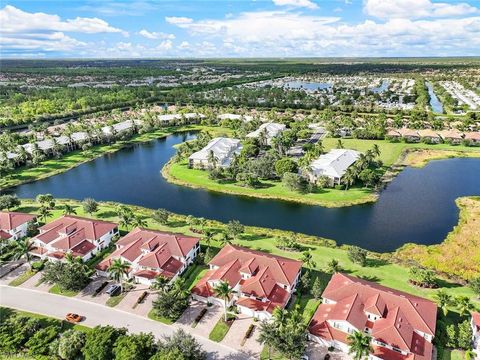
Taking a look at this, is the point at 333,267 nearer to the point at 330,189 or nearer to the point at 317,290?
the point at 317,290

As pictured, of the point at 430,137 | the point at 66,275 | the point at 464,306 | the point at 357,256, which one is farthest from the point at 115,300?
the point at 430,137

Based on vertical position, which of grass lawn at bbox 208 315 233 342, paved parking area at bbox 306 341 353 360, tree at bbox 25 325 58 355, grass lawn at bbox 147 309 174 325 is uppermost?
tree at bbox 25 325 58 355

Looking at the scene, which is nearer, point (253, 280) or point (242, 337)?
point (242, 337)

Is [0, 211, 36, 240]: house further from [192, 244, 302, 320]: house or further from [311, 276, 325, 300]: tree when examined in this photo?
[311, 276, 325, 300]: tree

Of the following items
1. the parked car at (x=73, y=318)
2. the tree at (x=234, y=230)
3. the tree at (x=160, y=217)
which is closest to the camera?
the parked car at (x=73, y=318)

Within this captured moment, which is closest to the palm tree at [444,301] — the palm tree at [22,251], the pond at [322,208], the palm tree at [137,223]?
the pond at [322,208]

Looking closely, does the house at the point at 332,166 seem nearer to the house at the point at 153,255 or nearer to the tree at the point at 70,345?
the house at the point at 153,255

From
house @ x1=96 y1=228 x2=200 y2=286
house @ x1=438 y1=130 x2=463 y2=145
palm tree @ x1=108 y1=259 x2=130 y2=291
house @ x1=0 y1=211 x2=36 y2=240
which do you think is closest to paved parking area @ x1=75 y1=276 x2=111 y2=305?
house @ x1=96 y1=228 x2=200 y2=286
